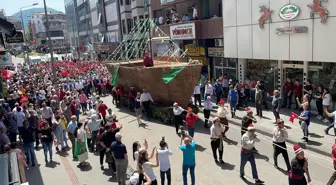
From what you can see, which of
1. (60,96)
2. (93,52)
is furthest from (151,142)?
(93,52)

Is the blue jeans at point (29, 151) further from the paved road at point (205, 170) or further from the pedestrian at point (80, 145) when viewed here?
the pedestrian at point (80, 145)

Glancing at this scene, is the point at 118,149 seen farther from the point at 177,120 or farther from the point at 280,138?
the point at 177,120

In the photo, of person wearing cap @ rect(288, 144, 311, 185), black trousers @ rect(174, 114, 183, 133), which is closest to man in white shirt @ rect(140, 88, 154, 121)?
black trousers @ rect(174, 114, 183, 133)

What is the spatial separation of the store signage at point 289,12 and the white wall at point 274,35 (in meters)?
0.16

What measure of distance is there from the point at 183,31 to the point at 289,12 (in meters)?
9.98

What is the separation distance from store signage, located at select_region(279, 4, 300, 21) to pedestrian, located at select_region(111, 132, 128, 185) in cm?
1037

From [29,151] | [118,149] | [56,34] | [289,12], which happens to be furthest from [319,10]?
[56,34]

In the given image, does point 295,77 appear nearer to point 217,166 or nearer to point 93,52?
point 217,166

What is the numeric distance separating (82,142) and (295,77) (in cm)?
1114

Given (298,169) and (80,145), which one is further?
(80,145)

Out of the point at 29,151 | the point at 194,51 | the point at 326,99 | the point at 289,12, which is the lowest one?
the point at 29,151

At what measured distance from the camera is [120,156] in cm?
797

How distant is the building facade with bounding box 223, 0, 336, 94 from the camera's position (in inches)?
529

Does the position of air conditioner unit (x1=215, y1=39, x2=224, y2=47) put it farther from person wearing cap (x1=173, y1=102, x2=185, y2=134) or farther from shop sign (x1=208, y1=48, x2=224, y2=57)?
person wearing cap (x1=173, y1=102, x2=185, y2=134)
